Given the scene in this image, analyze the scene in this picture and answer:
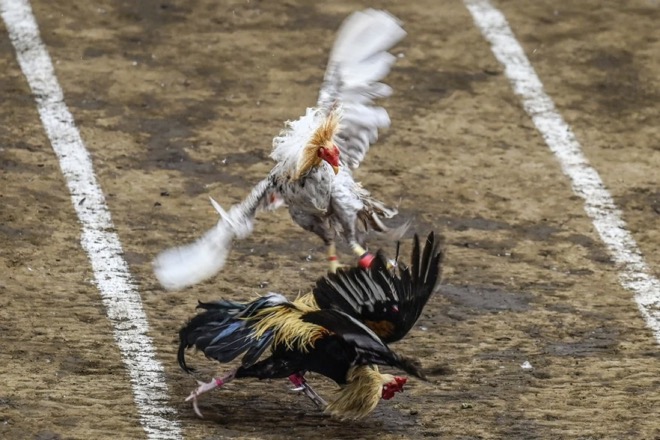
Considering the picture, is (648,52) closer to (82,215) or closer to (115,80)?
(115,80)

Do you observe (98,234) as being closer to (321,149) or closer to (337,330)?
(321,149)

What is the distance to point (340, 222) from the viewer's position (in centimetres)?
670

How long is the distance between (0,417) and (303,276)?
6.98ft

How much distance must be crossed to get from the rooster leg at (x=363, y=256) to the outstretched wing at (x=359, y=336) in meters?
0.25

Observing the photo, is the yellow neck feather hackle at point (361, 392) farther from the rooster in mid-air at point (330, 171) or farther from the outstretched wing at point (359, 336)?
the rooster in mid-air at point (330, 171)

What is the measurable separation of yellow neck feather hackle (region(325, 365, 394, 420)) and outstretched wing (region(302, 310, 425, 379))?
13 centimetres

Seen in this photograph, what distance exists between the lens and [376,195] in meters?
8.42

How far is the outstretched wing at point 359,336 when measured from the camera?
5.74m

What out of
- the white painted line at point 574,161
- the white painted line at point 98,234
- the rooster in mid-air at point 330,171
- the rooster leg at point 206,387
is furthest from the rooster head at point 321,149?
the white painted line at point 574,161

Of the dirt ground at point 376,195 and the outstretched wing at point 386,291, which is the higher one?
the outstretched wing at point 386,291

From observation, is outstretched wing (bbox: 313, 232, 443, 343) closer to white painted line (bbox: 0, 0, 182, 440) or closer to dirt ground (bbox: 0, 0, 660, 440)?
dirt ground (bbox: 0, 0, 660, 440)

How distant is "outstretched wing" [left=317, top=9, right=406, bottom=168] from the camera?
6.98 m

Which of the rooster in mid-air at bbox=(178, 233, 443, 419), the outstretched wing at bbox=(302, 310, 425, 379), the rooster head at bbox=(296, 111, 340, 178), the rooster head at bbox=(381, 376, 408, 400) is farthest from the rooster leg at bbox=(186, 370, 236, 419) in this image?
the rooster head at bbox=(296, 111, 340, 178)

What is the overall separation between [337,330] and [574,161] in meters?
3.61
